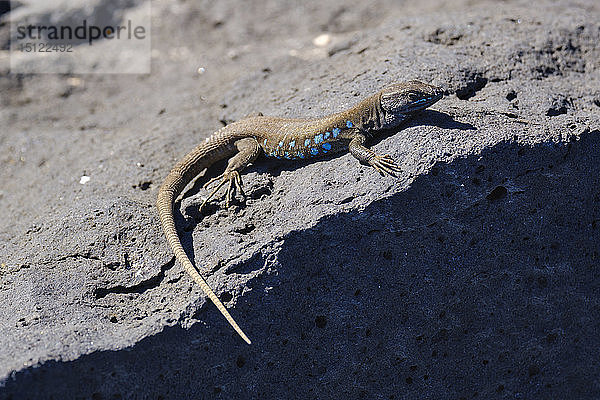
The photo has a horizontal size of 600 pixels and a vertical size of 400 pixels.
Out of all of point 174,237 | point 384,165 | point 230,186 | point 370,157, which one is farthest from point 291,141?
point 174,237

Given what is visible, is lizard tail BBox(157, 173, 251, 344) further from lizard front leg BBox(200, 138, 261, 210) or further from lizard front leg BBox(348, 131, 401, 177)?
lizard front leg BBox(348, 131, 401, 177)

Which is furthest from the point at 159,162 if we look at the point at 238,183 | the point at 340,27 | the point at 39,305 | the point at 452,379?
the point at 340,27

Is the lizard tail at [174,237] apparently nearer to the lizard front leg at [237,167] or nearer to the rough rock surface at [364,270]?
the rough rock surface at [364,270]

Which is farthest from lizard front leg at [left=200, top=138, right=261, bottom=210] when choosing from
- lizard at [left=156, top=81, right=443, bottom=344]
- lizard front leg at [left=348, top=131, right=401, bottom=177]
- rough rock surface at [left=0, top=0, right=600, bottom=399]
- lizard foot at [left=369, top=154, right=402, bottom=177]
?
lizard foot at [left=369, top=154, right=402, bottom=177]

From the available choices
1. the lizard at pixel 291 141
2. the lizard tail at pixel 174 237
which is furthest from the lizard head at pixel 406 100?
the lizard tail at pixel 174 237

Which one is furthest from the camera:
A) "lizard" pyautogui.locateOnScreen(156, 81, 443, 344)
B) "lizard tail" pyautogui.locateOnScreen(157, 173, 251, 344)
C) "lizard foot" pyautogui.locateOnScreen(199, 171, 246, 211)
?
"lizard foot" pyautogui.locateOnScreen(199, 171, 246, 211)
